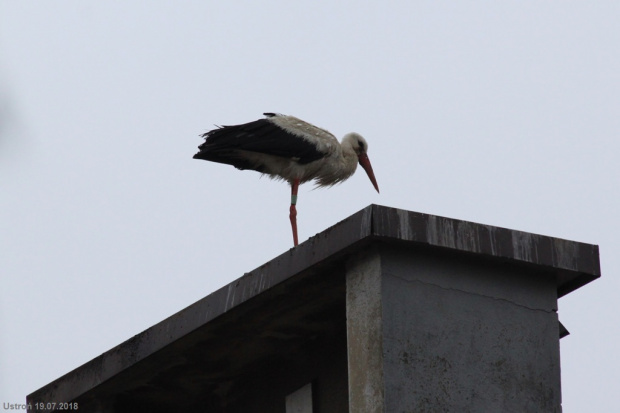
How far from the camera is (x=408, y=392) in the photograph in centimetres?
870

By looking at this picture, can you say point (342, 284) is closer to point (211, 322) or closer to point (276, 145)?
point (211, 322)

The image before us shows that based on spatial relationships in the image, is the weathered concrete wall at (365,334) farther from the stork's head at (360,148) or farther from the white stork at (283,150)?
the stork's head at (360,148)

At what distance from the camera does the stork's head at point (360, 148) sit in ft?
47.3

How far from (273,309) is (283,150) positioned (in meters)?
3.47

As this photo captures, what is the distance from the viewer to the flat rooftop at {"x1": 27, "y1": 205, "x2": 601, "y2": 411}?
9102mm

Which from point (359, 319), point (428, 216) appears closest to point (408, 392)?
point (359, 319)

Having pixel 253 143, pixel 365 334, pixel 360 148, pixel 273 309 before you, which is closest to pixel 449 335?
pixel 365 334

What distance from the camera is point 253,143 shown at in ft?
42.9

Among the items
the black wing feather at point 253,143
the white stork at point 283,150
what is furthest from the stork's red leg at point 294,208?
the black wing feather at point 253,143

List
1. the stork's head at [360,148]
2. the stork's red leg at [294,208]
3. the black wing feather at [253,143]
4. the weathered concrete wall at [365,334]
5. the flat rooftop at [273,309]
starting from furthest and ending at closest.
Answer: the stork's head at [360,148]
the stork's red leg at [294,208]
the black wing feather at [253,143]
the flat rooftop at [273,309]
the weathered concrete wall at [365,334]

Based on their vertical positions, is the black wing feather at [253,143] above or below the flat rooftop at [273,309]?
above

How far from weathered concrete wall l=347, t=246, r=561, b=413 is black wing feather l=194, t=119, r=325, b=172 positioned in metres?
4.08

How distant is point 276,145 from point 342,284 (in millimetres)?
3808

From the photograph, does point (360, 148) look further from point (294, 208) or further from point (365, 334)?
point (365, 334)
